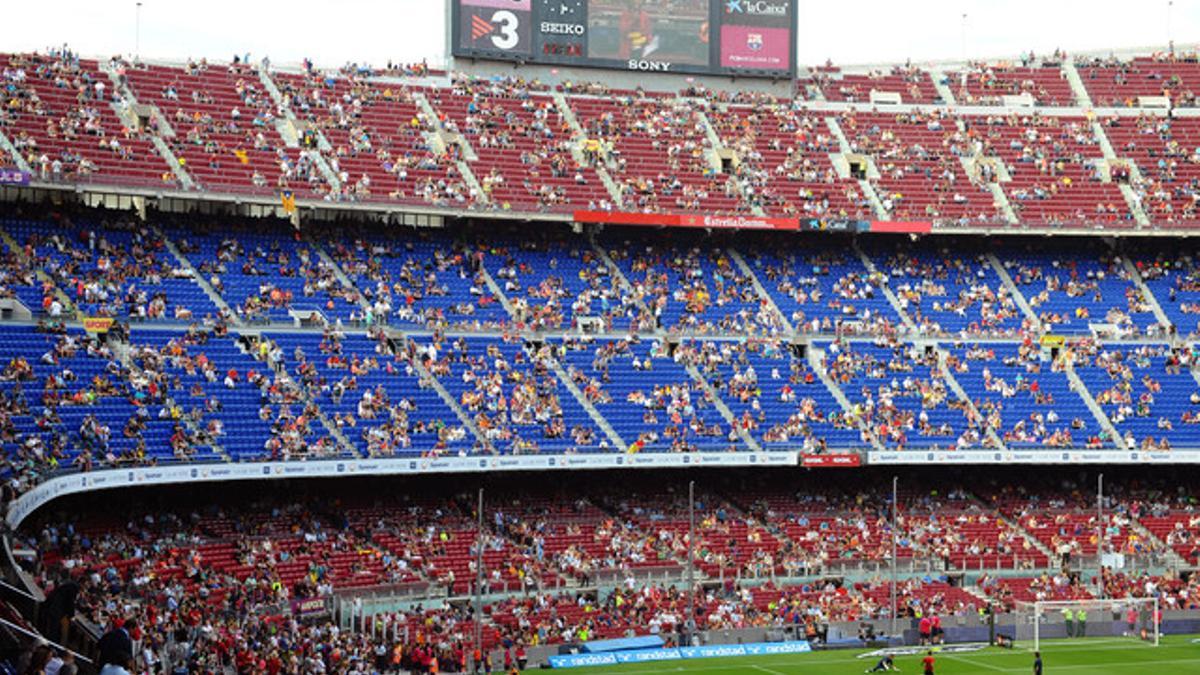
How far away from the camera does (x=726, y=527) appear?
193ft

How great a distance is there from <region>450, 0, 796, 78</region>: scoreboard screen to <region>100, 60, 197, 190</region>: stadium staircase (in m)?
15.7

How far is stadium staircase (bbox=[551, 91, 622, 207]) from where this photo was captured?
220 feet

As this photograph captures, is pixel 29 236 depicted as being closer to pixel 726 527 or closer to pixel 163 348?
pixel 163 348

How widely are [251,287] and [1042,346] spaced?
3525 cm

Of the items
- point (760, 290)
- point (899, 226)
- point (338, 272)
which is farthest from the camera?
point (899, 226)

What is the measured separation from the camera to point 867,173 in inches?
2837

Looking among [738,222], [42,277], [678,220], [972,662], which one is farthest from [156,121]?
[972,662]

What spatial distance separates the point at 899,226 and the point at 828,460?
1376 centimetres

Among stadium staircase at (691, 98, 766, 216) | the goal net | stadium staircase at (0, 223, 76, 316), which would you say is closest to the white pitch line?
the goal net

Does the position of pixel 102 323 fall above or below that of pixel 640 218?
below

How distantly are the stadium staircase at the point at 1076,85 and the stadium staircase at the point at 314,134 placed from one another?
39.7m

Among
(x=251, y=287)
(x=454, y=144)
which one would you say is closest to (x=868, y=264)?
(x=454, y=144)

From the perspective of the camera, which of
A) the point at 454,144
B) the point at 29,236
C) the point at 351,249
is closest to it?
the point at 29,236

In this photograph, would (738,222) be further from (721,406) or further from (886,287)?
(721,406)
